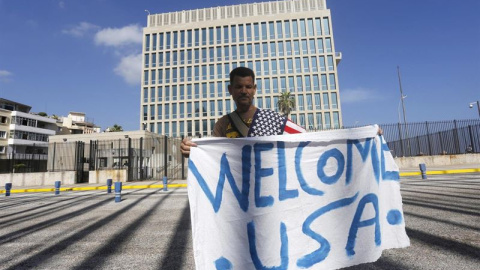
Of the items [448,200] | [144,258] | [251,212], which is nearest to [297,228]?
[251,212]

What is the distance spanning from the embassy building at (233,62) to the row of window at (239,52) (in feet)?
0.63

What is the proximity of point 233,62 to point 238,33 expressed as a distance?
6.44 m

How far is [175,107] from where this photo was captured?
53.6 meters

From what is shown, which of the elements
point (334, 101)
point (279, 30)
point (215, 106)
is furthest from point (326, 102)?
point (215, 106)

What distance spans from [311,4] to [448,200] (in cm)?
5668

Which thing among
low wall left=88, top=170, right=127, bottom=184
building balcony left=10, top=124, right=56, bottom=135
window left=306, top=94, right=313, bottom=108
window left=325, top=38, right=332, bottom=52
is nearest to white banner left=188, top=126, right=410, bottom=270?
low wall left=88, top=170, right=127, bottom=184

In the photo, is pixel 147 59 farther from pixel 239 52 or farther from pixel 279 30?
pixel 279 30

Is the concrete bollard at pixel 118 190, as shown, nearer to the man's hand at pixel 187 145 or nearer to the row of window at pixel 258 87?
the man's hand at pixel 187 145

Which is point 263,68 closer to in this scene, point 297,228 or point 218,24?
point 218,24

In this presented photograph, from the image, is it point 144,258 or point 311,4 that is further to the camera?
point 311,4

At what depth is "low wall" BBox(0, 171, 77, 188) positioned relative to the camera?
62.8 feet

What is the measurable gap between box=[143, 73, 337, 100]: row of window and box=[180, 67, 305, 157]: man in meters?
46.5

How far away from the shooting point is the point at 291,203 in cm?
225

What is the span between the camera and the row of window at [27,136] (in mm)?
50900
